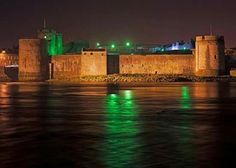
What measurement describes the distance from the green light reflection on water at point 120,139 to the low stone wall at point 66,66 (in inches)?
1278

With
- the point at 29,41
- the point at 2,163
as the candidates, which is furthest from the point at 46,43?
the point at 2,163

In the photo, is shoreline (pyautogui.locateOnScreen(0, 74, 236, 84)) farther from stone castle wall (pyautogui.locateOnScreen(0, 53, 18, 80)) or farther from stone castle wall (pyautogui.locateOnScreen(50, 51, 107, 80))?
stone castle wall (pyautogui.locateOnScreen(0, 53, 18, 80))

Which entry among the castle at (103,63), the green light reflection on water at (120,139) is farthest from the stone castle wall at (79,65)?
the green light reflection on water at (120,139)

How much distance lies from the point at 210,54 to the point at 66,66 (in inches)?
539

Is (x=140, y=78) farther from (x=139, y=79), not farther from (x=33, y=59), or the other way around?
(x=33, y=59)

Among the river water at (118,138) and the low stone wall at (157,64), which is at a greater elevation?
the low stone wall at (157,64)

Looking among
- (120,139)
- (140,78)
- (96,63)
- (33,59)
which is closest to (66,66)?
(33,59)

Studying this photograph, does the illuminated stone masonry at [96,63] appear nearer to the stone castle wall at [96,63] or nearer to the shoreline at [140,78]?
the stone castle wall at [96,63]

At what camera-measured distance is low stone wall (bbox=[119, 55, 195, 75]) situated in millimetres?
45250

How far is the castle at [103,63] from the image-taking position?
141 feet

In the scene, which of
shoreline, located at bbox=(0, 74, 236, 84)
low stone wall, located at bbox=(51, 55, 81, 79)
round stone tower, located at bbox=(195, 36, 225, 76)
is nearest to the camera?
round stone tower, located at bbox=(195, 36, 225, 76)

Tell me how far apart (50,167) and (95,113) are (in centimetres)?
788

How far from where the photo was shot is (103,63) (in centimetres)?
4578

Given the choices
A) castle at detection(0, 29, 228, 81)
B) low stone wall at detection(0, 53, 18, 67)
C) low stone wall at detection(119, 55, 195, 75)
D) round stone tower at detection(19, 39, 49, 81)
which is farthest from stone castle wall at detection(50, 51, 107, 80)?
low stone wall at detection(0, 53, 18, 67)
